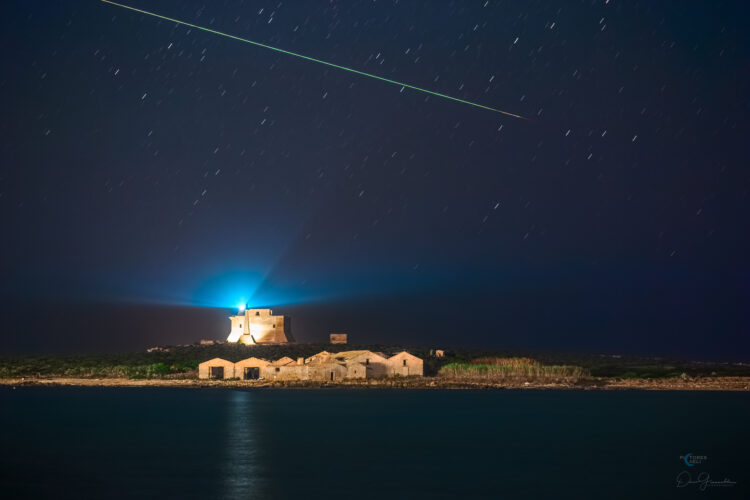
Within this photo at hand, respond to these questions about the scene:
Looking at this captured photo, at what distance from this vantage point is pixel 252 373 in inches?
3531

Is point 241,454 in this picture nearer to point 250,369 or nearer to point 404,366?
point 250,369

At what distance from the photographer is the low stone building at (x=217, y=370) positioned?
90.2m

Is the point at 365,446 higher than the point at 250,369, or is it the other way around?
the point at 250,369

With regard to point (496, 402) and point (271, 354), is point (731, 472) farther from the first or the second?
point (271, 354)

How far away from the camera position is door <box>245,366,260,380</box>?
8944cm

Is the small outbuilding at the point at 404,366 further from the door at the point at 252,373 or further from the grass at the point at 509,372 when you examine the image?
the door at the point at 252,373

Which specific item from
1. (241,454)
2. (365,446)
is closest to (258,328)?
(365,446)

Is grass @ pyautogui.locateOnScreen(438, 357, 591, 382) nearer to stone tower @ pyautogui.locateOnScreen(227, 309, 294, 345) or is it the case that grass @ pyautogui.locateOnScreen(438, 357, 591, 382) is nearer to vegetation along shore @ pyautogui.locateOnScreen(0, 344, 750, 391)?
vegetation along shore @ pyautogui.locateOnScreen(0, 344, 750, 391)

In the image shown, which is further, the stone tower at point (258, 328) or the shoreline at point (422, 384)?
the stone tower at point (258, 328)

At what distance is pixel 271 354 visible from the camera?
110188 mm

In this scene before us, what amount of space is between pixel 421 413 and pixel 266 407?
12.0m

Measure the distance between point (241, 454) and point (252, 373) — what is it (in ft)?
152

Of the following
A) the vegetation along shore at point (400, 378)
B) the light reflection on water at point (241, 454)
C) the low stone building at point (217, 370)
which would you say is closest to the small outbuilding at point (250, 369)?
the low stone building at point (217, 370)

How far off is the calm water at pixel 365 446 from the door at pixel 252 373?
1225 centimetres
